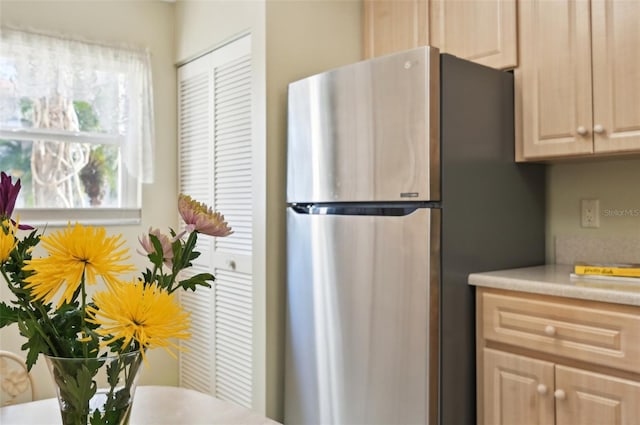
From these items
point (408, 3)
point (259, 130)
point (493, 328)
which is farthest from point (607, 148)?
point (259, 130)

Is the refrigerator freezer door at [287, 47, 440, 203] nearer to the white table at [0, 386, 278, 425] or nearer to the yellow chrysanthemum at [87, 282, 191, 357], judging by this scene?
the white table at [0, 386, 278, 425]

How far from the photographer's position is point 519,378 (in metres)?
1.86

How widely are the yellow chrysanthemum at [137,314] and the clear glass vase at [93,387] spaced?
0.05 m

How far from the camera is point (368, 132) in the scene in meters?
2.10

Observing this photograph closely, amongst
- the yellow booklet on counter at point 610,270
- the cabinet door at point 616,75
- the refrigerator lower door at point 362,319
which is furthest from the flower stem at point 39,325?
the cabinet door at point 616,75

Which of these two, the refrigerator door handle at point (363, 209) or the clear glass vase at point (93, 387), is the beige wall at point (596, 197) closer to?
Answer: the refrigerator door handle at point (363, 209)

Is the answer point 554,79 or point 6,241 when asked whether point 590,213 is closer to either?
point 554,79

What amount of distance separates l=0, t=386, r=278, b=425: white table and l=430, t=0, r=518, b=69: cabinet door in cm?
169

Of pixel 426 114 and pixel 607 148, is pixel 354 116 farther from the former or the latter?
pixel 607 148

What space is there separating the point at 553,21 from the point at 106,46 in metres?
2.24

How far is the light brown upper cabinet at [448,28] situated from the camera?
85.8 inches

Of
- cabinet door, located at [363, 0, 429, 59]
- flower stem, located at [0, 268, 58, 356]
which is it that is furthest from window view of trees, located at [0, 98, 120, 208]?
flower stem, located at [0, 268, 58, 356]

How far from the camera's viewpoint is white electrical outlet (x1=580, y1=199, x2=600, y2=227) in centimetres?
225

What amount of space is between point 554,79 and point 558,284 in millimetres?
770
